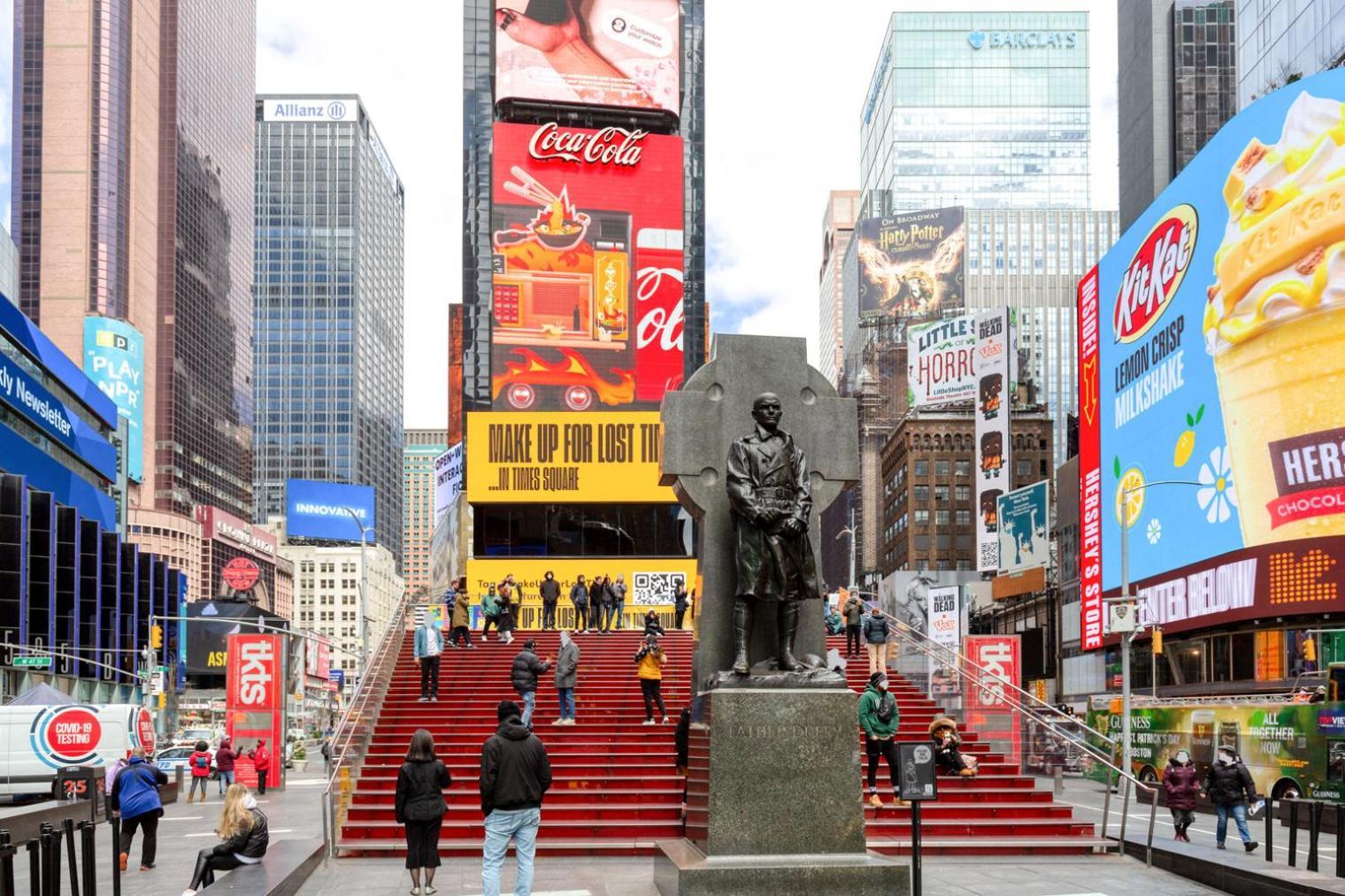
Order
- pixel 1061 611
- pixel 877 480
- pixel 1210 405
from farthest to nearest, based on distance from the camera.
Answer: pixel 877 480
pixel 1061 611
pixel 1210 405

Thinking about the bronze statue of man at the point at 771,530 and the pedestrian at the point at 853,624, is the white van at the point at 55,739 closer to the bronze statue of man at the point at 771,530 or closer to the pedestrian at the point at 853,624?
the pedestrian at the point at 853,624

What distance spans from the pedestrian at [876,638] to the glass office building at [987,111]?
525 feet

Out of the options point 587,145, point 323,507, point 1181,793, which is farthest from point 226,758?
point 323,507

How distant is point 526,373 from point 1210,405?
29004 mm

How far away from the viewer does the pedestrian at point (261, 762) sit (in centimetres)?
2950

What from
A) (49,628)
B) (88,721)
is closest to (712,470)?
(88,721)

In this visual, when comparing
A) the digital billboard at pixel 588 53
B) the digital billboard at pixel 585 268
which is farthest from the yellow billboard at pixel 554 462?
the digital billboard at pixel 588 53

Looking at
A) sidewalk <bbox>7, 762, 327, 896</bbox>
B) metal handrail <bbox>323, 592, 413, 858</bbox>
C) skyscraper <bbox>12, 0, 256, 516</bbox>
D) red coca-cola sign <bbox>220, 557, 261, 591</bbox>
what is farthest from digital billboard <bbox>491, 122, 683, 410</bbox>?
skyscraper <bbox>12, 0, 256, 516</bbox>

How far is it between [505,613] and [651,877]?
1552cm

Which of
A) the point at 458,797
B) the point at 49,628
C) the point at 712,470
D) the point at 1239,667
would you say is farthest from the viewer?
the point at 49,628

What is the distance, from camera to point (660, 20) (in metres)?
64.8

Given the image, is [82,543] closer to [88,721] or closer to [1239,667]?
[88,721]

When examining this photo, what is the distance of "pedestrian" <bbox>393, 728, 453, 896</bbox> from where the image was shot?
12945 mm

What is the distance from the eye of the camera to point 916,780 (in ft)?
33.9
